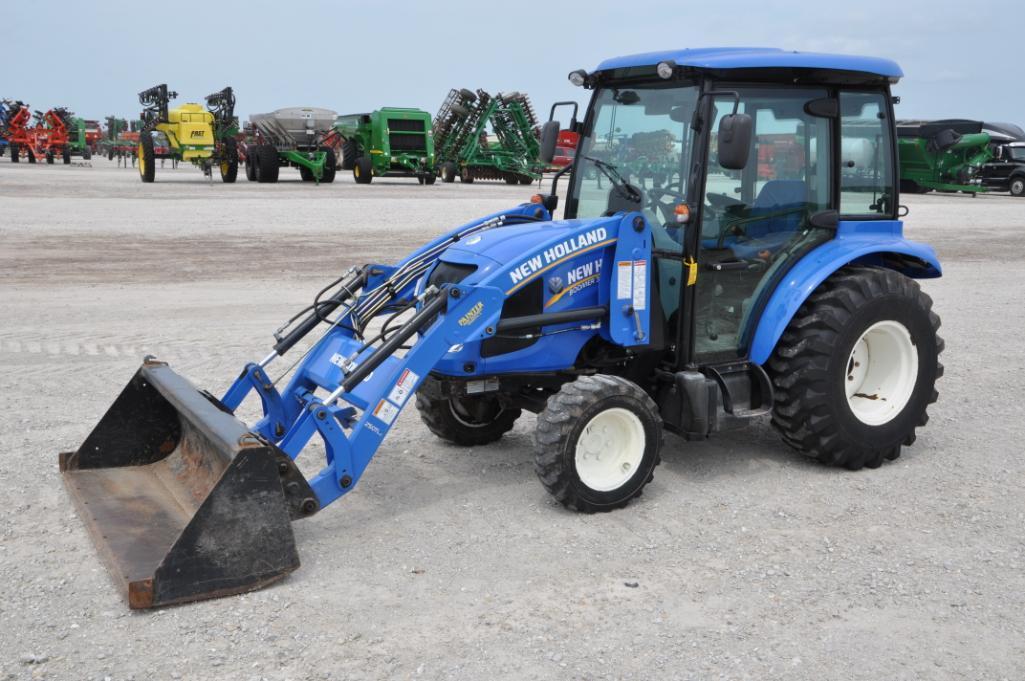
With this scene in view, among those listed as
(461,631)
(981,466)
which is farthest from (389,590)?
(981,466)

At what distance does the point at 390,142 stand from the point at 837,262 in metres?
27.9

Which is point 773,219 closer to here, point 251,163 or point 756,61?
point 756,61

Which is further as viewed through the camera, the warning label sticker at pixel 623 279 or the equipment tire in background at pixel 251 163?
the equipment tire in background at pixel 251 163

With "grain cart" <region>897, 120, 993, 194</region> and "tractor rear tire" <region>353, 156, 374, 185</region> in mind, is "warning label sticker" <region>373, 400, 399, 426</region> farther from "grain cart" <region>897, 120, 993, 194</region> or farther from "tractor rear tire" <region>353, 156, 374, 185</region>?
"tractor rear tire" <region>353, 156, 374, 185</region>

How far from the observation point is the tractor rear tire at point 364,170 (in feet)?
106

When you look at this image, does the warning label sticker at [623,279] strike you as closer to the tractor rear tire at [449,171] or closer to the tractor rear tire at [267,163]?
the tractor rear tire at [267,163]

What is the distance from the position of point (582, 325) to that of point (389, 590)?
1842 millimetres

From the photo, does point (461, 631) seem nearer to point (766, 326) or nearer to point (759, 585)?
point (759, 585)

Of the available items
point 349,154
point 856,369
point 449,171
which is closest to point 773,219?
point 856,369

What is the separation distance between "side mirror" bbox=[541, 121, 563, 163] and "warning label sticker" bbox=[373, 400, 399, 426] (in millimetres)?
2235

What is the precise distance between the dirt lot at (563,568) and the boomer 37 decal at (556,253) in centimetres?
120

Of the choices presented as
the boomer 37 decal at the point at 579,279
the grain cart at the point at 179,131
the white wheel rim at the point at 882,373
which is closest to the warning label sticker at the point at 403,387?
the boomer 37 decal at the point at 579,279

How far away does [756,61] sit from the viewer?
5.42m

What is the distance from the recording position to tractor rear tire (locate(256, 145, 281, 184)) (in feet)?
104
